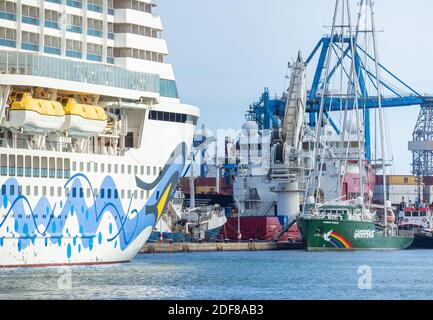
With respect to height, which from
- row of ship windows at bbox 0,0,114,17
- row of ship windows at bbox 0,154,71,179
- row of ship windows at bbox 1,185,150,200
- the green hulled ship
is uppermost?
row of ship windows at bbox 0,0,114,17

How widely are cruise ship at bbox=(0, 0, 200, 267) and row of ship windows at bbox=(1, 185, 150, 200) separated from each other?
42mm

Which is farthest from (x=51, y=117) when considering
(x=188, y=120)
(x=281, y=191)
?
(x=281, y=191)

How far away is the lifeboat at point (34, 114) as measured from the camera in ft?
165

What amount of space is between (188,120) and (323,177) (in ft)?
164

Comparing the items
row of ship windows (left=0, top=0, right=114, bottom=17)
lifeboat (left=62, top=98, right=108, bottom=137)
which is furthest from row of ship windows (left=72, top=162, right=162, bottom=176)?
row of ship windows (left=0, top=0, right=114, bottom=17)

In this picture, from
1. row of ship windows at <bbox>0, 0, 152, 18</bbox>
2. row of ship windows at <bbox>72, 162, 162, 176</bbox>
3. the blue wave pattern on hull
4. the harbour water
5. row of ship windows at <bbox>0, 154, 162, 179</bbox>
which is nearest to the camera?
the harbour water

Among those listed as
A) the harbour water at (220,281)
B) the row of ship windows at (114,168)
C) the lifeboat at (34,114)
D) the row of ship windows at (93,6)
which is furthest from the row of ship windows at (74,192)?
the row of ship windows at (93,6)

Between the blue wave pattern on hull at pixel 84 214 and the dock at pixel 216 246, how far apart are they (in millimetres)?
25517

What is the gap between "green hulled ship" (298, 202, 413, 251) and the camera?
8806cm

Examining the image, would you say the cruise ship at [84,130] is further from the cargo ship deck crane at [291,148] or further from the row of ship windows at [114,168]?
the cargo ship deck crane at [291,148]

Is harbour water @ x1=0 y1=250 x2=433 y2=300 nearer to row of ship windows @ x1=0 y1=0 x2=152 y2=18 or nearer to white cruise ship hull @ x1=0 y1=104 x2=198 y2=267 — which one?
white cruise ship hull @ x1=0 y1=104 x2=198 y2=267

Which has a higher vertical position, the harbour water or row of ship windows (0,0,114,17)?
row of ship windows (0,0,114,17)

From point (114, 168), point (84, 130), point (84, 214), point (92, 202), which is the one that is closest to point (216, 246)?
point (114, 168)
